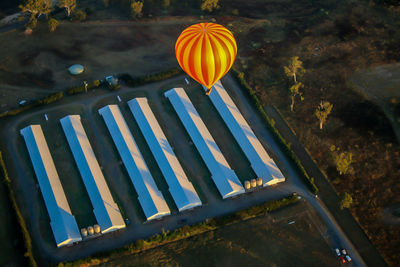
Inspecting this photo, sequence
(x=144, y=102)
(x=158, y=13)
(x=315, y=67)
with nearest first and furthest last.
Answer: (x=144, y=102)
(x=315, y=67)
(x=158, y=13)

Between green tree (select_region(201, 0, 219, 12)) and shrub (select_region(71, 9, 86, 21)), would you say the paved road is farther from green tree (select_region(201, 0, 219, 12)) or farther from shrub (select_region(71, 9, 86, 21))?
green tree (select_region(201, 0, 219, 12))

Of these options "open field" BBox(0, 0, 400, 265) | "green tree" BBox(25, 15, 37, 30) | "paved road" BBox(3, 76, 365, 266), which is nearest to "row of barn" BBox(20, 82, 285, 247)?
"paved road" BBox(3, 76, 365, 266)

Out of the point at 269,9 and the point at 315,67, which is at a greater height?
the point at 269,9

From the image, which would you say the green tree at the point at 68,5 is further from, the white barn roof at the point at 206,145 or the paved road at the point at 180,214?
the white barn roof at the point at 206,145

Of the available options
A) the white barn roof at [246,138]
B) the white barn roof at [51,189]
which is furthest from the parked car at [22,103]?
the white barn roof at [246,138]

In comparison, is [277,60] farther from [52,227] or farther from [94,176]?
[52,227]

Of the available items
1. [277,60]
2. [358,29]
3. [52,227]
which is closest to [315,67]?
[277,60]

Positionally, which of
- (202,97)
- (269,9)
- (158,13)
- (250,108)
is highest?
(158,13)
